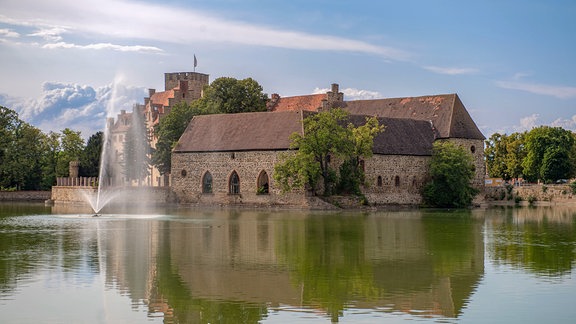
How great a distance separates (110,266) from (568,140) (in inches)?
2732

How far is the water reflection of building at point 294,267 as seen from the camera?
18.8 m

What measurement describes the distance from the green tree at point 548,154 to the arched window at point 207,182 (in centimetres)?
3427

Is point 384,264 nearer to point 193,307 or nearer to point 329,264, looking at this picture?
point 329,264

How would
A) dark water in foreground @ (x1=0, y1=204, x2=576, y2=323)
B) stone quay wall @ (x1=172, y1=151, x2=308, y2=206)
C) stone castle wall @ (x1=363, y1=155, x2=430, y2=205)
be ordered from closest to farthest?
dark water in foreground @ (x1=0, y1=204, x2=576, y2=323) < stone quay wall @ (x1=172, y1=151, x2=308, y2=206) < stone castle wall @ (x1=363, y1=155, x2=430, y2=205)

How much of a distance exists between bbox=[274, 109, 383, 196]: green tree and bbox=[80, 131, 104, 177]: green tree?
2514 cm

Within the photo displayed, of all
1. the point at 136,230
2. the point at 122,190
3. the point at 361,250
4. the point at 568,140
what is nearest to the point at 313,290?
the point at 361,250

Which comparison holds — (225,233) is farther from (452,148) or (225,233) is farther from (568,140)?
(568,140)

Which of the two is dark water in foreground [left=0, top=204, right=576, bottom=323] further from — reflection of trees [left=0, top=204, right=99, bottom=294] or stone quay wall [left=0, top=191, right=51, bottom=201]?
stone quay wall [left=0, top=191, right=51, bottom=201]

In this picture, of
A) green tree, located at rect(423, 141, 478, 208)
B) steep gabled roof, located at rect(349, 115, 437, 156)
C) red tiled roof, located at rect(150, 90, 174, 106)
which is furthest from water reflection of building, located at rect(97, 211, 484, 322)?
red tiled roof, located at rect(150, 90, 174, 106)

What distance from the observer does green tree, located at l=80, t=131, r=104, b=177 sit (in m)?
79.2

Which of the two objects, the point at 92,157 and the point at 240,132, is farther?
the point at 92,157

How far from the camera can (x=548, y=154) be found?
8275cm

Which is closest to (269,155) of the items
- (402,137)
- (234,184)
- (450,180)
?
(234,184)

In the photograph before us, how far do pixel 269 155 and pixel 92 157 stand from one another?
24.0 meters
